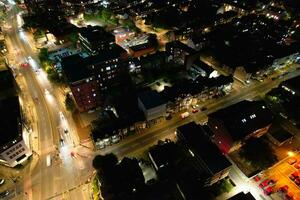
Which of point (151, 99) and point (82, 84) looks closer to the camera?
point (151, 99)

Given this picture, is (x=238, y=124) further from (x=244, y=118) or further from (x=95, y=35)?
(x=95, y=35)

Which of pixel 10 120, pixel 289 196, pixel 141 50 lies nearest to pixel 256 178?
pixel 289 196

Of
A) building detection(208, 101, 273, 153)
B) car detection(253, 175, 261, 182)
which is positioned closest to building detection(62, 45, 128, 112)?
building detection(208, 101, 273, 153)

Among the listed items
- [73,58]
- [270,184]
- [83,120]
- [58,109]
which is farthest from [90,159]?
[270,184]

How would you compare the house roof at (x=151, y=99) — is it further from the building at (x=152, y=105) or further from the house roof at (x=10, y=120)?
the house roof at (x=10, y=120)

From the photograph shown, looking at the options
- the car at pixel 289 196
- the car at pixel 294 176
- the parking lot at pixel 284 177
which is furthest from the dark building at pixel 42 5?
the car at pixel 289 196
